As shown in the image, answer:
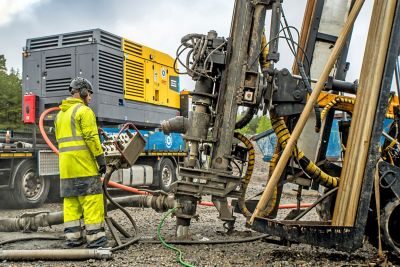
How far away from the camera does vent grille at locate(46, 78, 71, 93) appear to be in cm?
1116

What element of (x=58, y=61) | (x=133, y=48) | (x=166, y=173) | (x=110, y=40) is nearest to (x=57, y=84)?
(x=58, y=61)

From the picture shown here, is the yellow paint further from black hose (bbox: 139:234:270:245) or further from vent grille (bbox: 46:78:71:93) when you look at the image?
black hose (bbox: 139:234:270:245)

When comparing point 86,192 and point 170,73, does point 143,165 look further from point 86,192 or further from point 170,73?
point 86,192

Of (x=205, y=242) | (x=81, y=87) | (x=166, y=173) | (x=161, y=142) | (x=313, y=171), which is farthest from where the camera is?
(x=166, y=173)

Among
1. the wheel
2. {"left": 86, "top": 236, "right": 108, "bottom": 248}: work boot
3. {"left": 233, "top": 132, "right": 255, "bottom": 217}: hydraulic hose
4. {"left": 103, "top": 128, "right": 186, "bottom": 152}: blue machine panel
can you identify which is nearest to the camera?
{"left": 86, "top": 236, "right": 108, "bottom": 248}: work boot

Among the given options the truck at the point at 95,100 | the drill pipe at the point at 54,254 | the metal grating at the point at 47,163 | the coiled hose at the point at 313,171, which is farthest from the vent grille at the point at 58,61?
the coiled hose at the point at 313,171

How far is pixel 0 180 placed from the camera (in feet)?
31.0

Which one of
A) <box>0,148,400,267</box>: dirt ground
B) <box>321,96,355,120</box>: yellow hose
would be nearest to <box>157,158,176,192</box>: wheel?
<box>0,148,400,267</box>: dirt ground

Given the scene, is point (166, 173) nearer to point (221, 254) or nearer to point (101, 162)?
point (101, 162)

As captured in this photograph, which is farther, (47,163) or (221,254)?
(47,163)

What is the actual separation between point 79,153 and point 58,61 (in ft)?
21.3

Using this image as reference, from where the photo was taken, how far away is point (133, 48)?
12.6m

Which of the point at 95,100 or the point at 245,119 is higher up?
the point at 245,119

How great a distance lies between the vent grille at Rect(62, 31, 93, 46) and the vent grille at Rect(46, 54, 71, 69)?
1.14 feet
